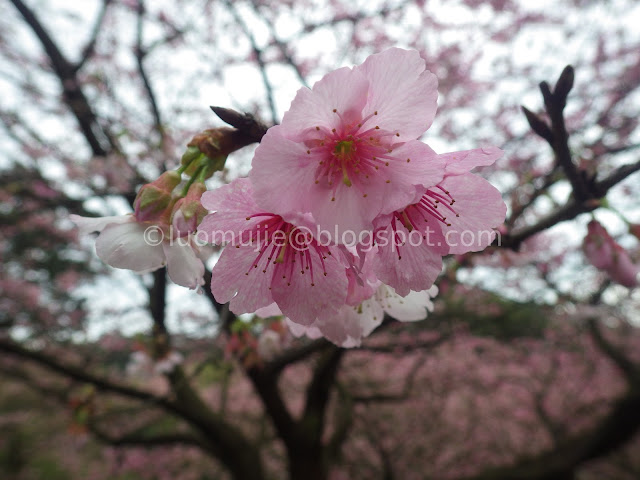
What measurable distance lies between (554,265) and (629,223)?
5.70 m

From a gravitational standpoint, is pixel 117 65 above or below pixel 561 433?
above

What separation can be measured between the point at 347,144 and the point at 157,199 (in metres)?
0.39

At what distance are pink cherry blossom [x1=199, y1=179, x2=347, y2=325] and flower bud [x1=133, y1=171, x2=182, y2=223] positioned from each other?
120 mm

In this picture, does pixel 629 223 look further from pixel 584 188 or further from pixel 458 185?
pixel 458 185

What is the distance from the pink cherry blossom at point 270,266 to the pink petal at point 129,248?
13 cm

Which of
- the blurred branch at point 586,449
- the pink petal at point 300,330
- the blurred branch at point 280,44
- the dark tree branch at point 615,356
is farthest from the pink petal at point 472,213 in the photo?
the dark tree branch at point 615,356

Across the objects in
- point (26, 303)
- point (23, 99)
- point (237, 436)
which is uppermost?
point (23, 99)

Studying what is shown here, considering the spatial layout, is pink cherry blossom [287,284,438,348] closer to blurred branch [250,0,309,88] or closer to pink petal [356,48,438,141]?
pink petal [356,48,438,141]

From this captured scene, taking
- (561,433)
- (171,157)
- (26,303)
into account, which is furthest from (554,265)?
(26,303)

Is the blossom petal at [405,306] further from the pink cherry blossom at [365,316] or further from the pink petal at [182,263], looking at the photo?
the pink petal at [182,263]

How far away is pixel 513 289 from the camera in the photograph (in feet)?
21.2

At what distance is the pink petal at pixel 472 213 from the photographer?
70 cm

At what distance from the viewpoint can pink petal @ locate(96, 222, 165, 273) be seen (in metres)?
0.73

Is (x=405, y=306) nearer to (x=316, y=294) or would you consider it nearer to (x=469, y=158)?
(x=316, y=294)
